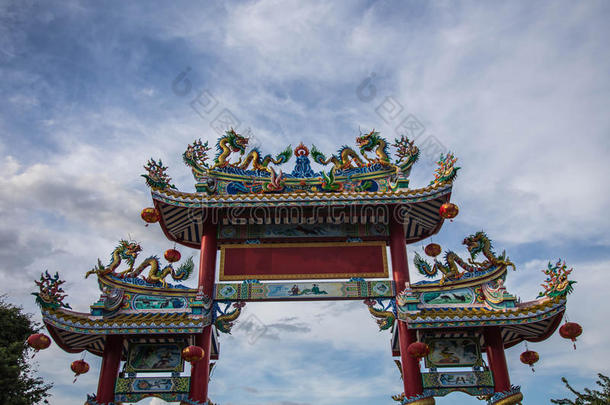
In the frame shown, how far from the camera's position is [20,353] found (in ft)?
46.8

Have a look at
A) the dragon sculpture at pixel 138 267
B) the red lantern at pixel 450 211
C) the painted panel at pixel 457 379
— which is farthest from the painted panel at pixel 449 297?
the dragon sculpture at pixel 138 267

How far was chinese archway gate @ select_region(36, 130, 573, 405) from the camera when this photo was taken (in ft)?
34.4

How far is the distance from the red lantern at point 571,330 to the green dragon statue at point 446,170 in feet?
14.6

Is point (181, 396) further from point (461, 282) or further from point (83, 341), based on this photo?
point (461, 282)

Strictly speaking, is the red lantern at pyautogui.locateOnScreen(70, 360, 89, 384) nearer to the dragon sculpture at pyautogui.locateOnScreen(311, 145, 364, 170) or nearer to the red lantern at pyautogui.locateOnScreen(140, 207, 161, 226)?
the red lantern at pyautogui.locateOnScreen(140, 207, 161, 226)

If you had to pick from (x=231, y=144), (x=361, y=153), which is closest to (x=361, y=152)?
(x=361, y=153)

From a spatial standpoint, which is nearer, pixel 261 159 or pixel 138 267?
pixel 138 267

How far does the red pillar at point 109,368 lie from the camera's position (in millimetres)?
10289

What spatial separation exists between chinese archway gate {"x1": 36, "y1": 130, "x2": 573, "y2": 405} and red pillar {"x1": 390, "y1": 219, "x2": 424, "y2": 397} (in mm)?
31

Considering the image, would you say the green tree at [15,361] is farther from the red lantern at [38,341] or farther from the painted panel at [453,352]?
the painted panel at [453,352]

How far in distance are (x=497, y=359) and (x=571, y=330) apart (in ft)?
5.82

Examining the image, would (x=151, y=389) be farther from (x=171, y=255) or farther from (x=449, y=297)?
(x=449, y=297)

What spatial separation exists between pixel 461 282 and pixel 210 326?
6.57 meters

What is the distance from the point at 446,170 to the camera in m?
12.3
